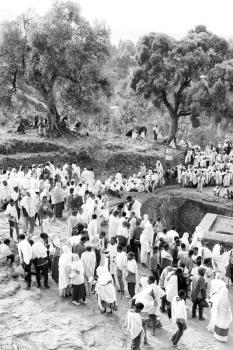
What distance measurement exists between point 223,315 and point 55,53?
17.9m

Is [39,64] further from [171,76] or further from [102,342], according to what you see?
[102,342]

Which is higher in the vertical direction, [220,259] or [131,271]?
[131,271]

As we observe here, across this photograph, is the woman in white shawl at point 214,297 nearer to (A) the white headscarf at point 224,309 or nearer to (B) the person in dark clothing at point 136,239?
(A) the white headscarf at point 224,309

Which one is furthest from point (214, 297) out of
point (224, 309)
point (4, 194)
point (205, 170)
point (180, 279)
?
point (205, 170)

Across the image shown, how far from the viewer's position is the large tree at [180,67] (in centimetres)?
2677

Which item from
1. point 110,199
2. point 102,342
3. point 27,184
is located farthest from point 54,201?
point 102,342

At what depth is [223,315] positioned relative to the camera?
8594 millimetres

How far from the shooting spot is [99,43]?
79.3ft

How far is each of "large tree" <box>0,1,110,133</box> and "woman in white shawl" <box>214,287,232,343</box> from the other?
1703 cm

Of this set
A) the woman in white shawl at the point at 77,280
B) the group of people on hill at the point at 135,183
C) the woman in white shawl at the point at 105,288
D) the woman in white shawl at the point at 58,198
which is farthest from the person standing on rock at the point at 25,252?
the group of people on hill at the point at 135,183

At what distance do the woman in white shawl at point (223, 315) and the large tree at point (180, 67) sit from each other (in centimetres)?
1976

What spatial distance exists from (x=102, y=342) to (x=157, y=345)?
105 cm

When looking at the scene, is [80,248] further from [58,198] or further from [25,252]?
[58,198]

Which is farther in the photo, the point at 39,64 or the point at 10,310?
the point at 39,64
